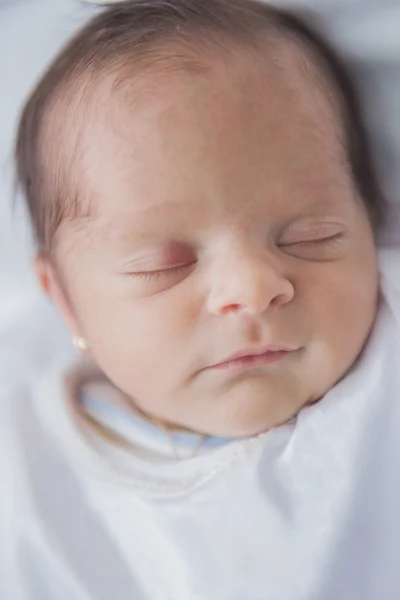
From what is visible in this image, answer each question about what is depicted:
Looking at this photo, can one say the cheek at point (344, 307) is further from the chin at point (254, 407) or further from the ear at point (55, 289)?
the ear at point (55, 289)

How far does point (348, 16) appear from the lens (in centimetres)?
118

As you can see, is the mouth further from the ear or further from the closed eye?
the ear

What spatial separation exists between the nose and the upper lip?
0.16ft

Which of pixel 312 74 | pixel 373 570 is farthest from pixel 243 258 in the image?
pixel 373 570

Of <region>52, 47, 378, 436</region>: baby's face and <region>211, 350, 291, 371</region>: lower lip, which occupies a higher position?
<region>52, 47, 378, 436</region>: baby's face

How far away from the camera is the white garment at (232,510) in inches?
40.7

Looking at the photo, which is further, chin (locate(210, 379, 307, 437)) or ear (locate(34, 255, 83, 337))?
ear (locate(34, 255, 83, 337))

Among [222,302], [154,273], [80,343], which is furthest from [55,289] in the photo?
[222,302]

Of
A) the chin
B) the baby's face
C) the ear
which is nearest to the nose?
the baby's face

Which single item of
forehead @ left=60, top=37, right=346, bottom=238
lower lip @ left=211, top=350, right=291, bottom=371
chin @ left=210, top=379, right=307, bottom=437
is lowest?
chin @ left=210, top=379, right=307, bottom=437

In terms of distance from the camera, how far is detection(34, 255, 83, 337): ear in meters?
1.16

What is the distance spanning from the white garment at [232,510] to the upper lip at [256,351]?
0.10 m

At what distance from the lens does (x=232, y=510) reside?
1071mm

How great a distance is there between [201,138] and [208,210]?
0.08m
